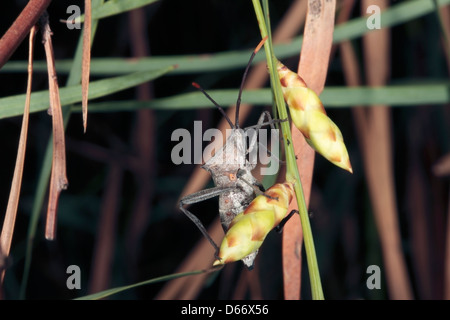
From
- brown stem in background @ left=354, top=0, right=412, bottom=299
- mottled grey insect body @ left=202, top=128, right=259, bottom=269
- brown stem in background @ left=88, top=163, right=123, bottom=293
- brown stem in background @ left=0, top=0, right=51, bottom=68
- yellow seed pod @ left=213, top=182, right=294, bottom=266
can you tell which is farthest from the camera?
brown stem in background @ left=88, top=163, right=123, bottom=293

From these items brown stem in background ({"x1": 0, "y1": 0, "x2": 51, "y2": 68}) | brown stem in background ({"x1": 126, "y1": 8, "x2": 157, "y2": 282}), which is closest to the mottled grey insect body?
brown stem in background ({"x1": 0, "y1": 0, "x2": 51, "y2": 68})

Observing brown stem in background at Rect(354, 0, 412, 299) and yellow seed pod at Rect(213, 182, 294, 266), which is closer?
yellow seed pod at Rect(213, 182, 294, 266)

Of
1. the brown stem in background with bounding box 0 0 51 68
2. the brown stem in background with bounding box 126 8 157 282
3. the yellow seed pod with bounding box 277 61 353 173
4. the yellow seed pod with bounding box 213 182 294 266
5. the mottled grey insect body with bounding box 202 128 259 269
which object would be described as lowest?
the yellow seed pod with bounding box 213 182 294 266

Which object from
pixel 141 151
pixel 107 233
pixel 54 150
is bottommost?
pixel 54 150

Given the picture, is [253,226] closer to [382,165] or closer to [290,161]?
[290,161]

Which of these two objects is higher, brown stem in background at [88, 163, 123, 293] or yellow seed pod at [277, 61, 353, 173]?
brown stem in background at [88, 163, 123, 293]

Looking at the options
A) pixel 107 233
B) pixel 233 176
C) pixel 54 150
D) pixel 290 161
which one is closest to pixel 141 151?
pixel 107 233

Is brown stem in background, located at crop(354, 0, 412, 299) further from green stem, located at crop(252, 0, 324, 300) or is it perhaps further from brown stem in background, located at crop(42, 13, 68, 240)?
brown stem in background, located at crop(42, 13, 68, 240)
